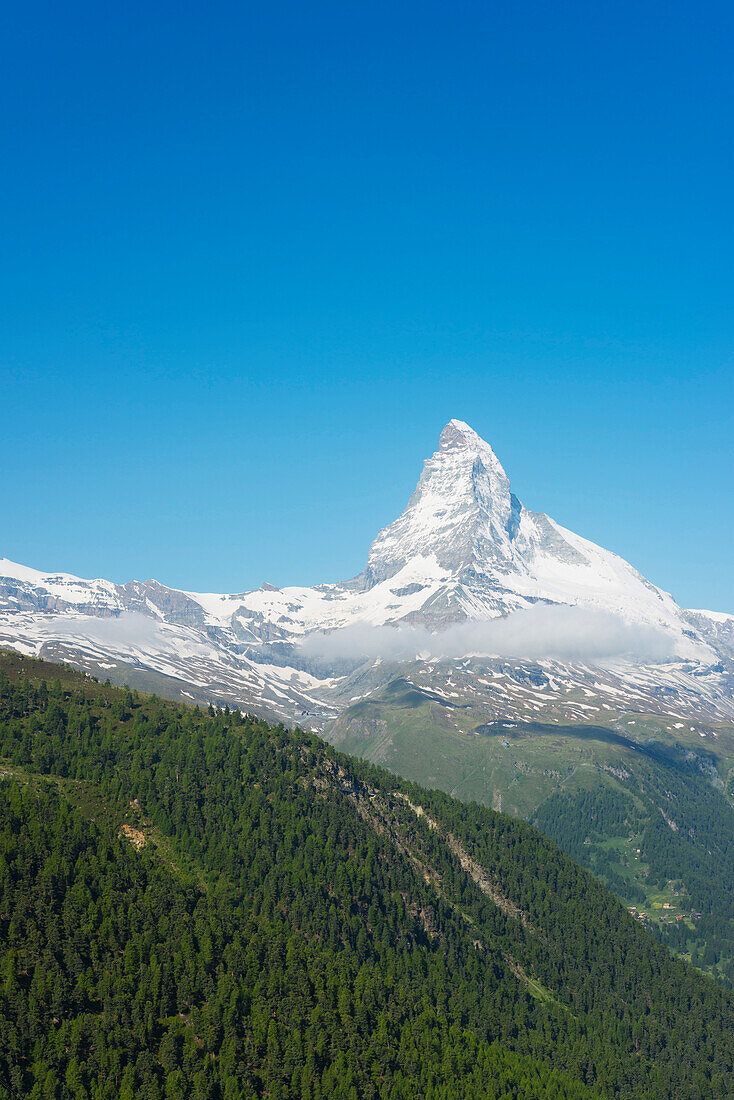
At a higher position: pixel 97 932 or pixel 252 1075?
pixel 97 932

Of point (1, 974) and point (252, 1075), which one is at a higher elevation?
point (1, 974)

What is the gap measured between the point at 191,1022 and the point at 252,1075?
1608 cm

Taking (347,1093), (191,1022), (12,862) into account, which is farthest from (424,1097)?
(12,862)

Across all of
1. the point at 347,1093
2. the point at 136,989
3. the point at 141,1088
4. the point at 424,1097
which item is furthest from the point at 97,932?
the point at 424,1097

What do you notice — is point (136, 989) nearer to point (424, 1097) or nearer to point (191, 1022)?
point (191, 1022)

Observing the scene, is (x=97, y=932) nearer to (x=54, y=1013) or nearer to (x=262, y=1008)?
(x=54, y=1013)

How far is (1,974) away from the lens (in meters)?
172

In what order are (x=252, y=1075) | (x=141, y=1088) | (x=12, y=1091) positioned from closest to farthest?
(x=12, y=1091) < (x=141, y=1088) < (x=252, y=1075)

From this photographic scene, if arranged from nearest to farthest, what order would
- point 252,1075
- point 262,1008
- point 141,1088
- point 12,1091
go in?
point 12,1091
point 141,1088
point 252,1075
point 262,1008

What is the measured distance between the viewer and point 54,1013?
6821 inches

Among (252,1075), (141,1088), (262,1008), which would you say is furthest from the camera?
(262,1008)

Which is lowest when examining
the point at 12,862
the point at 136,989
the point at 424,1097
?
the point at 424,1097

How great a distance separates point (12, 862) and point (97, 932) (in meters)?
24.1

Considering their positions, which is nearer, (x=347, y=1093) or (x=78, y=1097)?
(x=78, y=1097)
